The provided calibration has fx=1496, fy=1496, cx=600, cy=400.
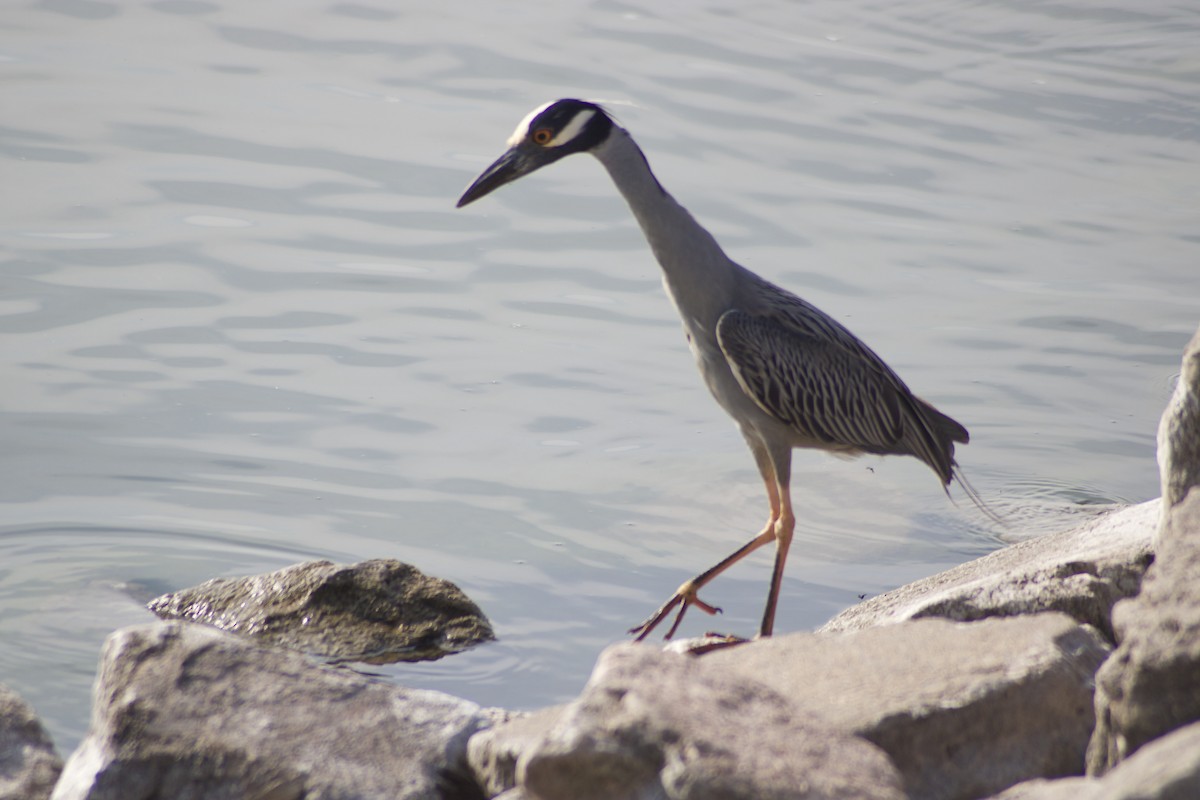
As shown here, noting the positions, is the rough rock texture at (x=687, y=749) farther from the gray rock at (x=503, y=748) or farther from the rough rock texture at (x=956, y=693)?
the gray rock at (x=503, y=748)

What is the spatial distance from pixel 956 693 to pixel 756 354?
2478mm

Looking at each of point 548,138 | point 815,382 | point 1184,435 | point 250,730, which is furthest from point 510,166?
point 1184,435

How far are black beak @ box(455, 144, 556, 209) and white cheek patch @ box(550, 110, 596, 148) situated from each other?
0.06 metres

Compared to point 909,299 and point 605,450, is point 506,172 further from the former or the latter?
point 909,299

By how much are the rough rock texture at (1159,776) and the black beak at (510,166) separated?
3.59 meters

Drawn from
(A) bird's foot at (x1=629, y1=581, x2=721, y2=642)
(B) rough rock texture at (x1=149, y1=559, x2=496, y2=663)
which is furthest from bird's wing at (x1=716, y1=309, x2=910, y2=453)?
(B) rough rock texture at (x1=149, y1=559, x2=496, y2=663)

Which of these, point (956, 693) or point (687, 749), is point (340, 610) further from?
point (687, 749)

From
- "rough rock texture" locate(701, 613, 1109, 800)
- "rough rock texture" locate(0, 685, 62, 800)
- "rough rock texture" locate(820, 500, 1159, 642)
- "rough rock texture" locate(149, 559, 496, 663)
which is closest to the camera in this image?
"rough rock texture" locate(701, 613, 1109, 800)

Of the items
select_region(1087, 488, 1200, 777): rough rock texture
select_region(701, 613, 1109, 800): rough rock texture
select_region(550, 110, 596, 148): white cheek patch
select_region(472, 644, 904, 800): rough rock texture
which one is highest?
select_region(550, 110, 596, 148): white cheek patch

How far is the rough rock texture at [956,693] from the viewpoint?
11.1 feet

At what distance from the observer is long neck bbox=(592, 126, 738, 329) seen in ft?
18.9

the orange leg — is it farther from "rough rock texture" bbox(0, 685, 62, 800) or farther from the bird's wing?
"rough rock texture" bbox(0, 685, 62, 800)

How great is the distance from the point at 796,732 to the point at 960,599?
1.78 metres

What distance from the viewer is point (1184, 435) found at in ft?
12.7
